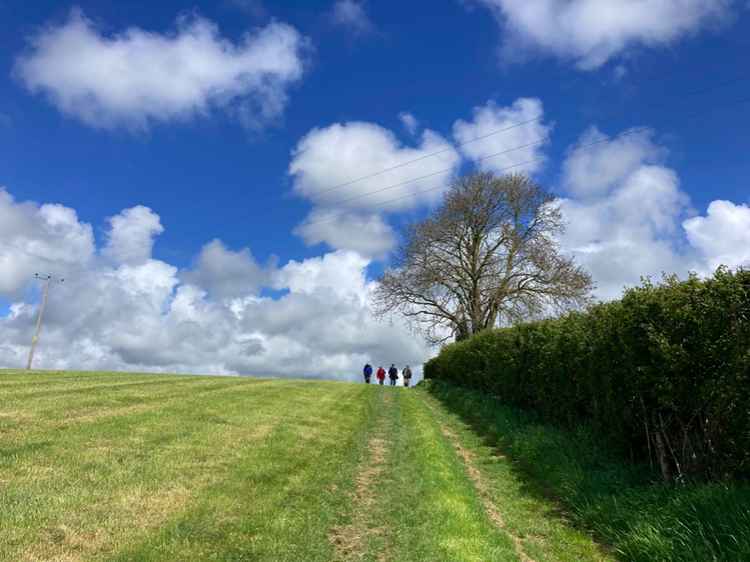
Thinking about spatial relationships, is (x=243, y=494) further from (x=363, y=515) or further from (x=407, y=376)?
(x=407, y=376)

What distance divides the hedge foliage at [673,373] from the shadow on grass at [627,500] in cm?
44

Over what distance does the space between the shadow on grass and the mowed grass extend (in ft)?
1.33

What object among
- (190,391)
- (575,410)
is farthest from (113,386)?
(575,410)

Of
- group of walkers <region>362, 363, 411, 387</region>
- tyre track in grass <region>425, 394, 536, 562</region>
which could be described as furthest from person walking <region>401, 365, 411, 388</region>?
tyre track in grass <region>425, 394, 536, 562</region>

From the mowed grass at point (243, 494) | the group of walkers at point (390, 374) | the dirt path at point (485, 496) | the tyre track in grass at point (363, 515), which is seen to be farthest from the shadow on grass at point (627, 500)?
the group of walkers at point (390, 374)

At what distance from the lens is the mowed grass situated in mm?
5441

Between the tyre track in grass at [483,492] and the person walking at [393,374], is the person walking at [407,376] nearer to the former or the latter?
the person walking at [393,374]

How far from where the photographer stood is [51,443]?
8.79 metres

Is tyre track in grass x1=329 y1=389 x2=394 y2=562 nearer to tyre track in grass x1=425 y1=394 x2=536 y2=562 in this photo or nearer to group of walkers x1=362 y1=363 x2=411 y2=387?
tyre track in grass x1=425 y1=394 x2=536 y2=562

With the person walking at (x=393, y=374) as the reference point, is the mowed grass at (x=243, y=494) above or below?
below

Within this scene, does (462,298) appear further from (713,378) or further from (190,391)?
(713,378)

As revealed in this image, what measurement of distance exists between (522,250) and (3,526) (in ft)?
109

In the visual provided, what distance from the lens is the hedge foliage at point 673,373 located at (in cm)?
638

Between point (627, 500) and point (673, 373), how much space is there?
5.84 ft
